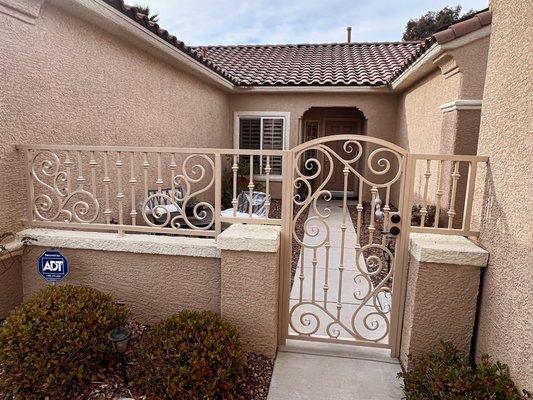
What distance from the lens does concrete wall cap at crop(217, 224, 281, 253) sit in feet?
10.6

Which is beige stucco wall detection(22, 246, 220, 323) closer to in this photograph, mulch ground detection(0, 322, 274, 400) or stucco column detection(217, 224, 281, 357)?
stucco column detection(217, 224, 281, 357)

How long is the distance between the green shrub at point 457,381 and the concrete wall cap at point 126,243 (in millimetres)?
1985

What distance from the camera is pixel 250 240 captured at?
3246 millimetres

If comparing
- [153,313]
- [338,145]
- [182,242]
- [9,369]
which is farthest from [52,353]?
[338,145]

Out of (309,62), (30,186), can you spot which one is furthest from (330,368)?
(309,62)

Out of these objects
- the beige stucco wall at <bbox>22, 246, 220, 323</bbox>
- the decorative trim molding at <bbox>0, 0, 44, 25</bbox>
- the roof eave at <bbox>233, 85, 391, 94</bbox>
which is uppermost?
the roof eave at <bbox>233, 85, 391, 94</bbox>

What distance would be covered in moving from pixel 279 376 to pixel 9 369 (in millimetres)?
2145

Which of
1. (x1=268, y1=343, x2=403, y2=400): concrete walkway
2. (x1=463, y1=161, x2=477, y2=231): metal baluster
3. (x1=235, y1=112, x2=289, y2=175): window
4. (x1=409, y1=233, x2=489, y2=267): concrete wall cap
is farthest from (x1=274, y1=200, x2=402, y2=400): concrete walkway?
(x1=235, y1=112, x2=289, y2=175): window

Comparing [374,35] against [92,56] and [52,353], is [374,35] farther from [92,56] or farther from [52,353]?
[52,353]

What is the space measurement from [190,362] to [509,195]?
268 cm

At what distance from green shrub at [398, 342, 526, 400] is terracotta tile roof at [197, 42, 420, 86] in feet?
28.9

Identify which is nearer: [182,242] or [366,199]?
[182,242]

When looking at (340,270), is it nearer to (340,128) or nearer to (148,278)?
(148,278)

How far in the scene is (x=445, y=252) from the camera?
3.04m
